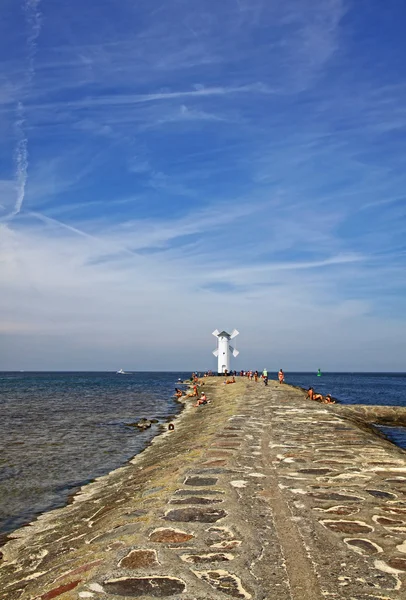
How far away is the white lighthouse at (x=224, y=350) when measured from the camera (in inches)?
2275

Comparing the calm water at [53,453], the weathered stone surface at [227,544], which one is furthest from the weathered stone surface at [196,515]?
the calm water at [53,453]

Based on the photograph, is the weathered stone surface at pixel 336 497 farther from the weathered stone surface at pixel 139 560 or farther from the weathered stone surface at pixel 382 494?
the weathered stone surface at pixel 139 560

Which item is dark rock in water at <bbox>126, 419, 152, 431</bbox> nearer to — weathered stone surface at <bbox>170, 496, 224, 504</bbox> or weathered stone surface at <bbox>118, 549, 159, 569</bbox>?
weathered stone surface at <bbox>170, 496, 224, 504</bbox>

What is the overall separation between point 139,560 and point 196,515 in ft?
4.45

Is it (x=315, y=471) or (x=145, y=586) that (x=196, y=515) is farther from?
(x=315, y=471)

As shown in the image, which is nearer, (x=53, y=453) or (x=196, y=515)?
(x=196, y=515)

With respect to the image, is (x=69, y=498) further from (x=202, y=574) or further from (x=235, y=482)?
(x=202, y=574)

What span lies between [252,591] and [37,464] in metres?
12.8

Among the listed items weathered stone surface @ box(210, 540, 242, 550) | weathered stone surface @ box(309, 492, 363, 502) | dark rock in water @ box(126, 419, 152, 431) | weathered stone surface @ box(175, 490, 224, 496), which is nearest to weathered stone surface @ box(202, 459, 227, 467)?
weathered stone surface @ box(175, 490, 224, 496)

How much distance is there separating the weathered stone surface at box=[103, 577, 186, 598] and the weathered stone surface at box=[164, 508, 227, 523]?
1478 mm

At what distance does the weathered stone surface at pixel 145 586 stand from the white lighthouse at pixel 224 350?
5410 centimetres

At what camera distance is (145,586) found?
354cm

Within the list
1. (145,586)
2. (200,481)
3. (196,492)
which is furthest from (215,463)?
(145,586)

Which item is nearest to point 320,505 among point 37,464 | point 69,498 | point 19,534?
point 19,534
